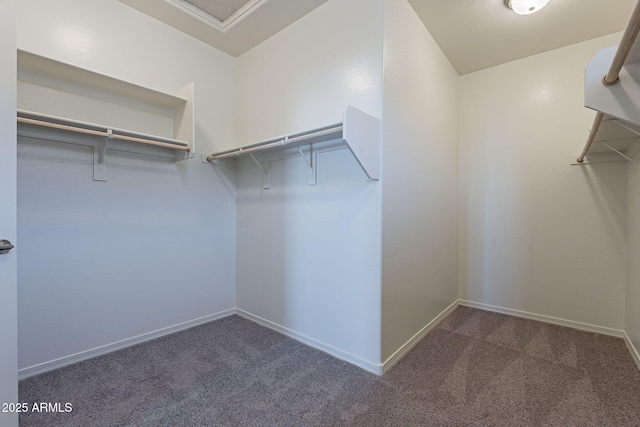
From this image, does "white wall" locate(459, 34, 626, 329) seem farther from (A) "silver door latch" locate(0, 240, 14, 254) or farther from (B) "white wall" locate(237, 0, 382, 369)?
(A) "silver door latch" locate(0, 240, 14, 254)

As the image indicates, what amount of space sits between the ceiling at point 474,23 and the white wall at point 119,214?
0.20 m

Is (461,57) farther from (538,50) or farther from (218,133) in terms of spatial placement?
(218,133)

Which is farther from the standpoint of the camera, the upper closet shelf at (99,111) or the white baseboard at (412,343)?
the white baseboard at (412,343)

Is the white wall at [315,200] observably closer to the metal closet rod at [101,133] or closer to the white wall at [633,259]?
the metal closet rod at [101,133]

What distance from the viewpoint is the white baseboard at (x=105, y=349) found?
6.01 ft

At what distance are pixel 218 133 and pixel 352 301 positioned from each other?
1.99 m

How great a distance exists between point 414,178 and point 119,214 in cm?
225

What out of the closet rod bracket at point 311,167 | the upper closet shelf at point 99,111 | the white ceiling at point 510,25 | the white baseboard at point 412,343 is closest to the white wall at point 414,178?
the white baseboard at point 412,343

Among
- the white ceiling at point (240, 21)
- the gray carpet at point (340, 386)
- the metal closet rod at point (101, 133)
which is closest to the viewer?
the gray carpet at point (340, 386)

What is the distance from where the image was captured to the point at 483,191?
305cm

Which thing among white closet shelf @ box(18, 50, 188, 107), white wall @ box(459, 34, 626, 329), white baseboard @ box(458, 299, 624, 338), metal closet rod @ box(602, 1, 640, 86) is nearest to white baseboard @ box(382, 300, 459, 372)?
white baseboard @ box(458, 299, 624, 338)

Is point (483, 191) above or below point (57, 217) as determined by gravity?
above

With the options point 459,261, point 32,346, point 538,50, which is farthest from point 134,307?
point 538,50

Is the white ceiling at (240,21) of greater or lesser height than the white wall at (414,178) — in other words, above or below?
above
